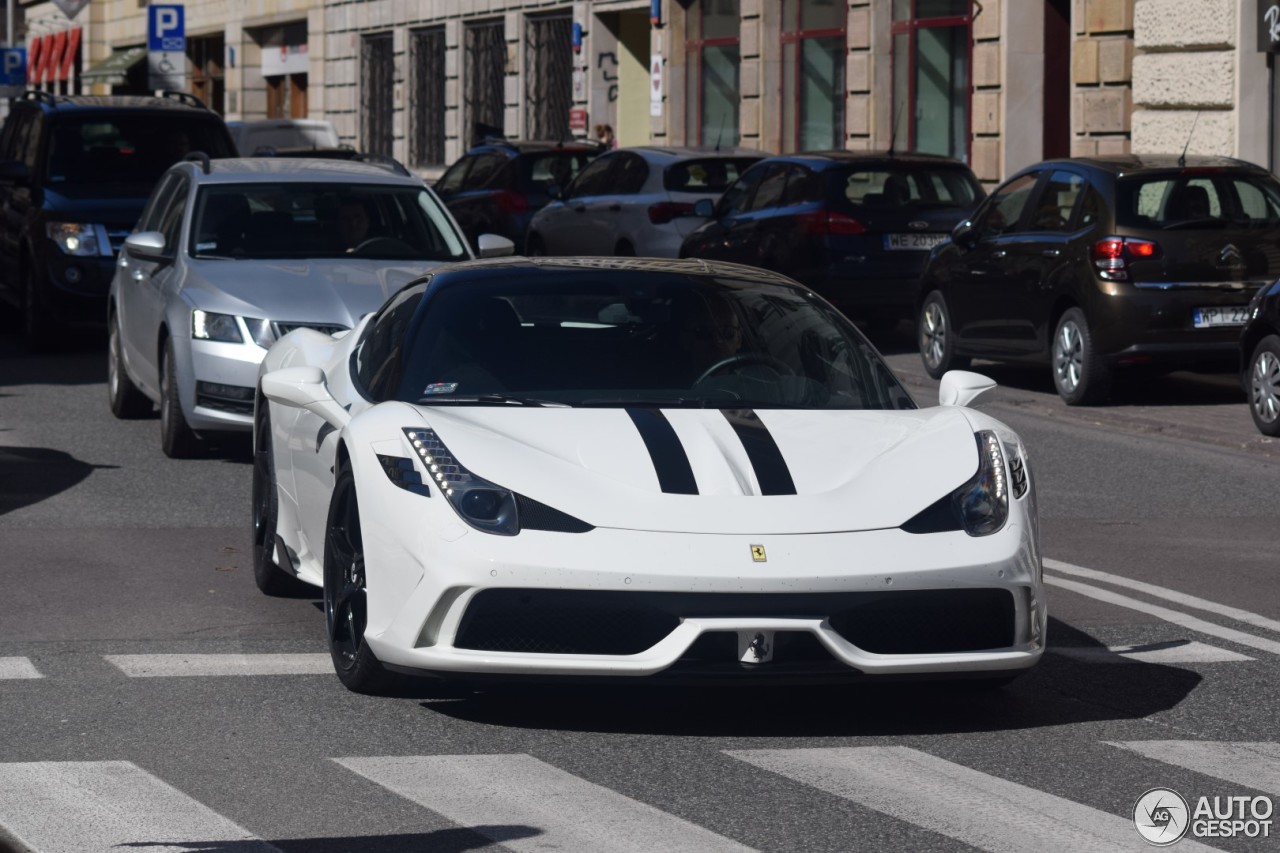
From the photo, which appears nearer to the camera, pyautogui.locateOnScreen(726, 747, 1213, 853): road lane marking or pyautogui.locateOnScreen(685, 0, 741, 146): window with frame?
pyautogui.locateOnScreen(726, 747, 1213, 853): road lane marking

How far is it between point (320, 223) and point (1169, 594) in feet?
19.3

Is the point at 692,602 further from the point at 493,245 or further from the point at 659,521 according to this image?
the point at 493,245

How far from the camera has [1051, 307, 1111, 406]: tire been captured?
1495 centimetres

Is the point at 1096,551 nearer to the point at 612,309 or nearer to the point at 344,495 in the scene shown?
the point at 612,309

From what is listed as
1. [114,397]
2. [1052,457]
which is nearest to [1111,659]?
[1052,457]

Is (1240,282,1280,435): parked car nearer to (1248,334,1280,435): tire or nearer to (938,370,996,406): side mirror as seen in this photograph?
(1248,334,1280,435): tire

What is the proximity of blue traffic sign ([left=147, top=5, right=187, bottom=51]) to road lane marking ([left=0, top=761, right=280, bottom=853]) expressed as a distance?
2981cm

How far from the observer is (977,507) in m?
6.16

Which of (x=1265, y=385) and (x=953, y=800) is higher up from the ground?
(x=1265, y=385)

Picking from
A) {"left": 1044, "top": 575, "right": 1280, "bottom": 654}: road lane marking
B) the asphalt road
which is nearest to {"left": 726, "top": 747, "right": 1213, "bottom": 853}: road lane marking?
the asphalt road

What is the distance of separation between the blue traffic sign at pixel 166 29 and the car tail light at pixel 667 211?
14.3 metres

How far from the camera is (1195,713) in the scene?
6449 millimetres

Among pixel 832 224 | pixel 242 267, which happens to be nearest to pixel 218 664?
pixel 242 267

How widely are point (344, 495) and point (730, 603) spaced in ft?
4.33
